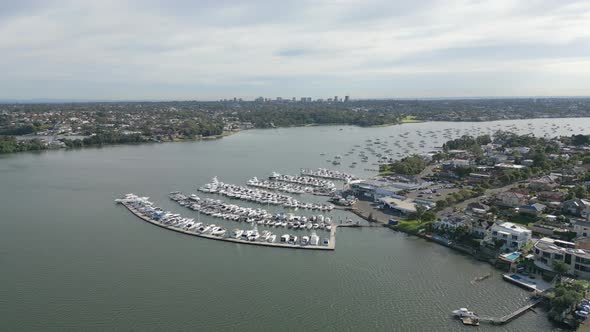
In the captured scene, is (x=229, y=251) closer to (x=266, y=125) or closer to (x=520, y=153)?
(x=520, y=153)

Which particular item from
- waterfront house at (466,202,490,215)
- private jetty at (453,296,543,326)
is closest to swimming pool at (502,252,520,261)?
private jetty at (453,296,543,326)

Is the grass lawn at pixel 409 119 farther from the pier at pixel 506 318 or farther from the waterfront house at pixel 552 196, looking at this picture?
the pier at pixel 506 318

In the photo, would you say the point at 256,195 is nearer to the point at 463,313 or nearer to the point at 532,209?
the point at 532,209

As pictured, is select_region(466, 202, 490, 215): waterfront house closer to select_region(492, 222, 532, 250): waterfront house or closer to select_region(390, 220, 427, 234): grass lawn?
select_region(390, 220, 427, 234): grass lawn

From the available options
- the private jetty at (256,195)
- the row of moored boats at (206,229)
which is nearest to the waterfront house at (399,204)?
the private jetty at (256,195)

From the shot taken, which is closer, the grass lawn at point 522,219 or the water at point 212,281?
the water at point 212,281

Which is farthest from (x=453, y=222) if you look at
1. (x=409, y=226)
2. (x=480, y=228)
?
(x=409, y=226)
